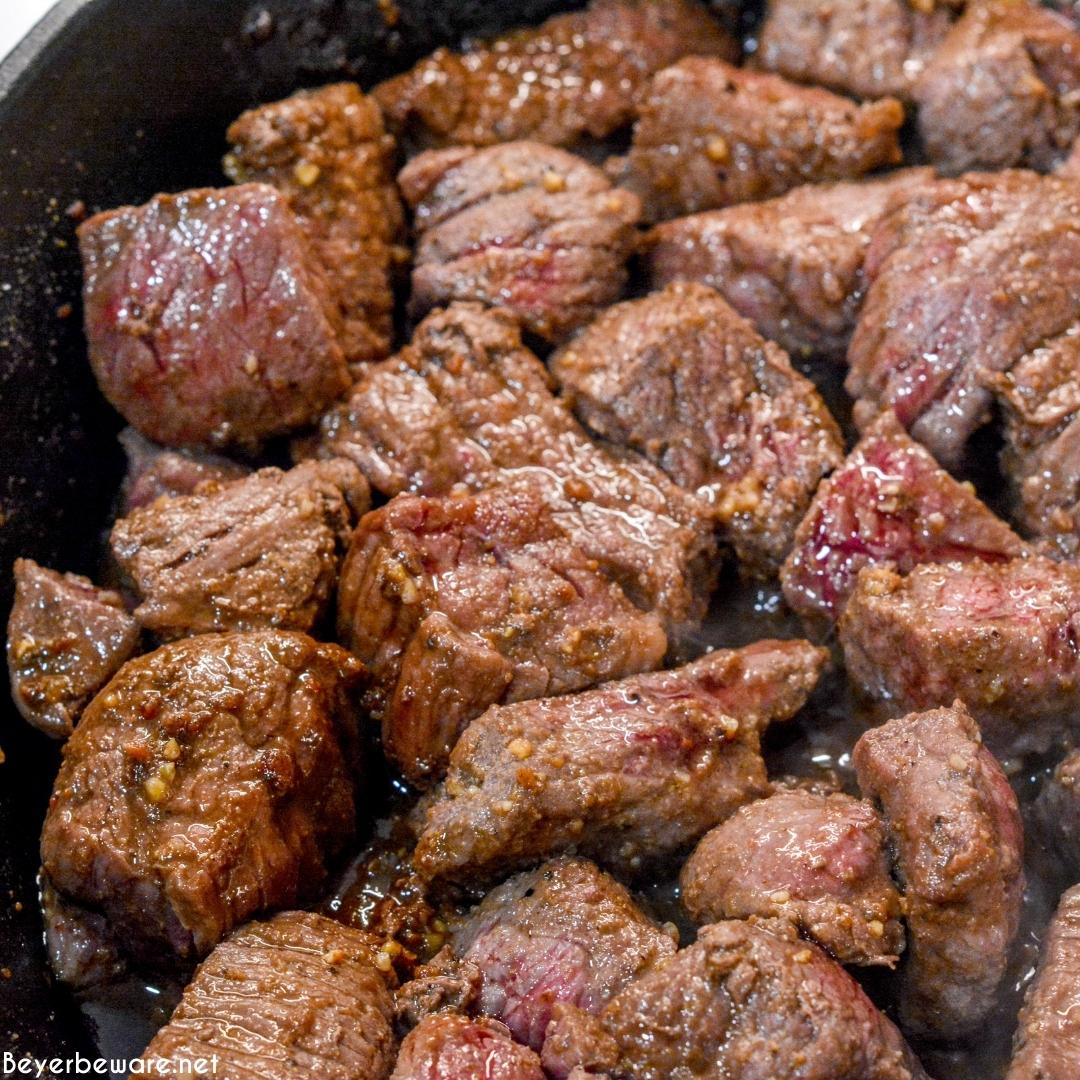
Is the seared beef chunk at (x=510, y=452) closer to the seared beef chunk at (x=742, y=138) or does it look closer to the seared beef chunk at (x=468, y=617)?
the seared beef chunk at (x=468, y=617)

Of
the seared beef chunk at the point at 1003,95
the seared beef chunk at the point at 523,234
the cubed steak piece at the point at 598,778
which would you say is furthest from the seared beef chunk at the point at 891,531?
the seared beef chunk at the point at 1003,95

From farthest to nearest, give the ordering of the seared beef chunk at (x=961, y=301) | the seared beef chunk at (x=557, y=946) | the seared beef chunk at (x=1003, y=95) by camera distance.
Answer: the seared beef chunk at (x=1003, y=95), the seared beef chunk at (x=961, y=301), the seared beef chunk at (x=557, y=946)

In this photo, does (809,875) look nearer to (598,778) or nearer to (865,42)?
(598,778)

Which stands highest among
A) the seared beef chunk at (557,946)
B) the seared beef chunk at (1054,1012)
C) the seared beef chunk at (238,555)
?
the seared beef chunk at (238,555)

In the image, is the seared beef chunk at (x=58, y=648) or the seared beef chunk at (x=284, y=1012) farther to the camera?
the seared beef chunk at (x=58, y=648)

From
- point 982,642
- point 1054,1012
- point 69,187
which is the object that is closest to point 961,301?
point 982,642

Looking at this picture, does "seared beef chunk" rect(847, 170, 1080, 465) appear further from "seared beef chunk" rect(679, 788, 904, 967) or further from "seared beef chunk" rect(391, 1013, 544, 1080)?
"seared beef chunk" rect(391, 1013, 544, 1080)

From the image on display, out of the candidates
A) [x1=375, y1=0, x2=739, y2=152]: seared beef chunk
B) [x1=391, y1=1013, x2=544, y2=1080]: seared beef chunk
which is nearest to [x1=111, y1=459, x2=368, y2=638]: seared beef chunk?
[x1=391, y1=1013, x2=544, y2=1080]: seared beef chunk
